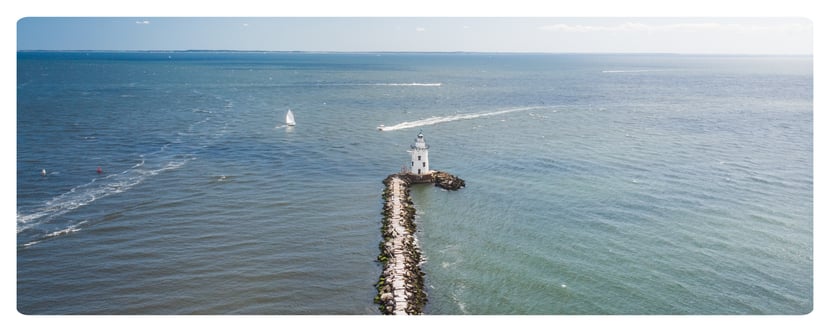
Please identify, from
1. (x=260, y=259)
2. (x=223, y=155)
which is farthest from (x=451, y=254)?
(x=223, y=155)

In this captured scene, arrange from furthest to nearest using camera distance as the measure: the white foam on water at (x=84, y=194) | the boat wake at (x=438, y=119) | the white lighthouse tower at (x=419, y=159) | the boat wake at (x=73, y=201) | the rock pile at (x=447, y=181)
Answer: the boat wake at (x=438, y=119) < the white lighthouse tower at (x=419, y=159) < the rock pile at (x=447, y=181) < the white foam on water at (x=84, y=194) < the boat wake at (x=73, y=201)

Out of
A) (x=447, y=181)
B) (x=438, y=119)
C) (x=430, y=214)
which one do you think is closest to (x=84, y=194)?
(x=430, y=214)

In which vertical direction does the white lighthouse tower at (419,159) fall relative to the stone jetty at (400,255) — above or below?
above

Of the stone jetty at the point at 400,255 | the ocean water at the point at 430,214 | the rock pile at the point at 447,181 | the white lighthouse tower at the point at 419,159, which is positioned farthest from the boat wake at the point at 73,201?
the rock pile at the point at 447,181

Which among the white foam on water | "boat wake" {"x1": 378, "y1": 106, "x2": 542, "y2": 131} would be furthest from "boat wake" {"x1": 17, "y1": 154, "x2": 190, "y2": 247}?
"boat wake" {"x1": 378, "y1": 106, "x2": 542, "y2": 131}

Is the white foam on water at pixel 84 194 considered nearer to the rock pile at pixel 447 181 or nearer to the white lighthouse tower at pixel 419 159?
the white lighthouse tower at pixel 419 159

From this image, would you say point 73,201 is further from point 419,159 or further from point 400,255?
point 419,159

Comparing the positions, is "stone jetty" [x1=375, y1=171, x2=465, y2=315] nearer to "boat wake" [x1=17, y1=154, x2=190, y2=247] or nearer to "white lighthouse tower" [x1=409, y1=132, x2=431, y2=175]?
"white lighthouse tower" [x1=409, y1=132, x2=431, y2=175]
